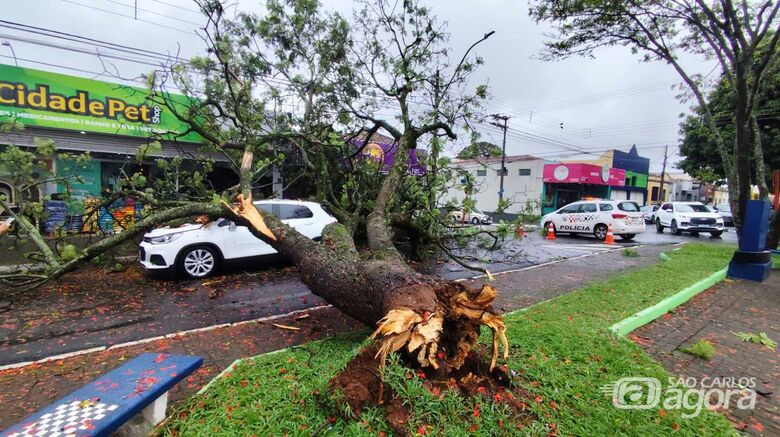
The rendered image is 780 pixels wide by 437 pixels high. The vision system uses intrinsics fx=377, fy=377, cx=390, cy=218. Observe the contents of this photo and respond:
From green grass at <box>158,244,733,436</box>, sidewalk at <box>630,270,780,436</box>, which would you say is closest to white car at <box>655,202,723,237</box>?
sidewalk at <box>630,270,780,436</box>

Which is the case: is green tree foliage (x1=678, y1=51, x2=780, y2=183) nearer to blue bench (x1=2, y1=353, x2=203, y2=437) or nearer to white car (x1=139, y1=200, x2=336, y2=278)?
white car (x1=139, y1=200, x2=336, y2=278)

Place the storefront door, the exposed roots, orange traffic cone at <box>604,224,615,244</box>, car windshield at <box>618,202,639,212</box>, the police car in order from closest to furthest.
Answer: the exposed roots
orange traffic cone at <box>604,224,615,244</box>
the police car
car windshield at <box>618,202,639,212</box>
the storefront door

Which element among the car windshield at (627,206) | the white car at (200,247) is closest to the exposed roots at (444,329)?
the white car at (200,247)

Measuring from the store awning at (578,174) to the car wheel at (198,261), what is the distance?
86.8 ft

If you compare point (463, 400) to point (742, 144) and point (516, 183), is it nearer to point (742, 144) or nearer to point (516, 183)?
point (742, 144)

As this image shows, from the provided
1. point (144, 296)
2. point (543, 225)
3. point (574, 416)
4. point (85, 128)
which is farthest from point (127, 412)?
point (543, 225)

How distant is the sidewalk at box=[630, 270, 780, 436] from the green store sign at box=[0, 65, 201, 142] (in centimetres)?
1118

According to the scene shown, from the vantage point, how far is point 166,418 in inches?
94.1

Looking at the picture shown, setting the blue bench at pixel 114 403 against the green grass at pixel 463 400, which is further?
the green grass at pixel 463 400

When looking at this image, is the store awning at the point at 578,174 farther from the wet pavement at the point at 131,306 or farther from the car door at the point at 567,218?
the wet pavement at the point at 131,306

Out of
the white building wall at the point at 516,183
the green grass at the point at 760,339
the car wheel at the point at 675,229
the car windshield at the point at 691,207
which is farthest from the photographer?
the white building wall at the point at 516,183

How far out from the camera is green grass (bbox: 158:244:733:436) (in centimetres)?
212

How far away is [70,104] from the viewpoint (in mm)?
11039

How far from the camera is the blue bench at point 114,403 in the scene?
5.89 ft
